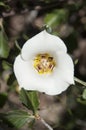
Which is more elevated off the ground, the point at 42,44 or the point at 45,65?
the point at 42,44

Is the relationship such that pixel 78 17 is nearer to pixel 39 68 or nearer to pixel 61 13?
pixel 61 13

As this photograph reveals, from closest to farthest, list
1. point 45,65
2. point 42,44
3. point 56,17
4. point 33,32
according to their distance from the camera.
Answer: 1. point 42,44
2. point 45,65
3. point 56,17
4. point 33,32

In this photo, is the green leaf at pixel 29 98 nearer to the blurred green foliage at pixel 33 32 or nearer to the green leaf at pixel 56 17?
the blurred green foliage at pixel 33 32

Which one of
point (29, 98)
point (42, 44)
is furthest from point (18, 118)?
→ point (42, 44)

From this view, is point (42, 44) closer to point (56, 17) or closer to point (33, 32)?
point (56, 17)

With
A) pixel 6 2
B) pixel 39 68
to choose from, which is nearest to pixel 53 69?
pixel 39 68

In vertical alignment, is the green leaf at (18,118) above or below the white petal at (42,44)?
below

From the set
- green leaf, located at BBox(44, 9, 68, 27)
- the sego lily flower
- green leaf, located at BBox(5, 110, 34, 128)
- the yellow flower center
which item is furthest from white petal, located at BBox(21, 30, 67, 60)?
green leaf, located at BBox(44, 9, 68, 27)

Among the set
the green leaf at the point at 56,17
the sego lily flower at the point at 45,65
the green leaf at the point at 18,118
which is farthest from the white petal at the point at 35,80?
A: the green leaf at the point at 56,17
